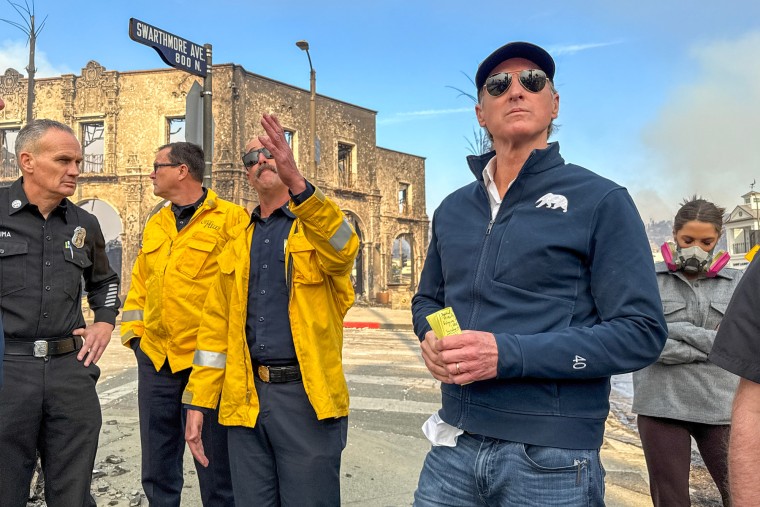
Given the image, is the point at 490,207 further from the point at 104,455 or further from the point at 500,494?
the point at 104,455


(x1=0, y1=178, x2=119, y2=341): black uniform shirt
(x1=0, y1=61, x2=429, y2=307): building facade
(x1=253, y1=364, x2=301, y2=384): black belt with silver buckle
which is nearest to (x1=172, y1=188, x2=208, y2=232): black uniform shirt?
(x1=0, y1=178, x2=119, y2=341): black uniform shirt

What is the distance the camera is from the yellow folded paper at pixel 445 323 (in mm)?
1651

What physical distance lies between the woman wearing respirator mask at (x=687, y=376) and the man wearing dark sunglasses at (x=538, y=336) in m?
1.60

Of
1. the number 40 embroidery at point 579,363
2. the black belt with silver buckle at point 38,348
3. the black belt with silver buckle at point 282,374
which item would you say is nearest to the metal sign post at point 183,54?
the black belt with silver buckle at point 38,348

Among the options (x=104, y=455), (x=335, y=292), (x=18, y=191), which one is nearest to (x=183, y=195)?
(x=18, y=191)

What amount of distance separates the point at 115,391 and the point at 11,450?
4.96 meters

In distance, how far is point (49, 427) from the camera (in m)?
3.00

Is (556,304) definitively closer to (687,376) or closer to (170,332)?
(687,376)

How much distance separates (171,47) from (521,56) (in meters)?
4.73

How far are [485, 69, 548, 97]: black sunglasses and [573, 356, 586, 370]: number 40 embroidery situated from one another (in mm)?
902

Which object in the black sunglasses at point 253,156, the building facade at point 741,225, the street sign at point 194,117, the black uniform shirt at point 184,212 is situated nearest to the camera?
the black sunglasses at point 253,156

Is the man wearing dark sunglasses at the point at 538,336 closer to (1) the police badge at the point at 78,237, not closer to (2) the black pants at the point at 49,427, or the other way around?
(2) the black pants at the point at 49,427

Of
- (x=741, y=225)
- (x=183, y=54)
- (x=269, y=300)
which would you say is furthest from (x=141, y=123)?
(x=741, y=225)

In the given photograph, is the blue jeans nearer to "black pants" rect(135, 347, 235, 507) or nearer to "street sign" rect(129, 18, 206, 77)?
"black pants" rect(135, 347, 235, 507)
